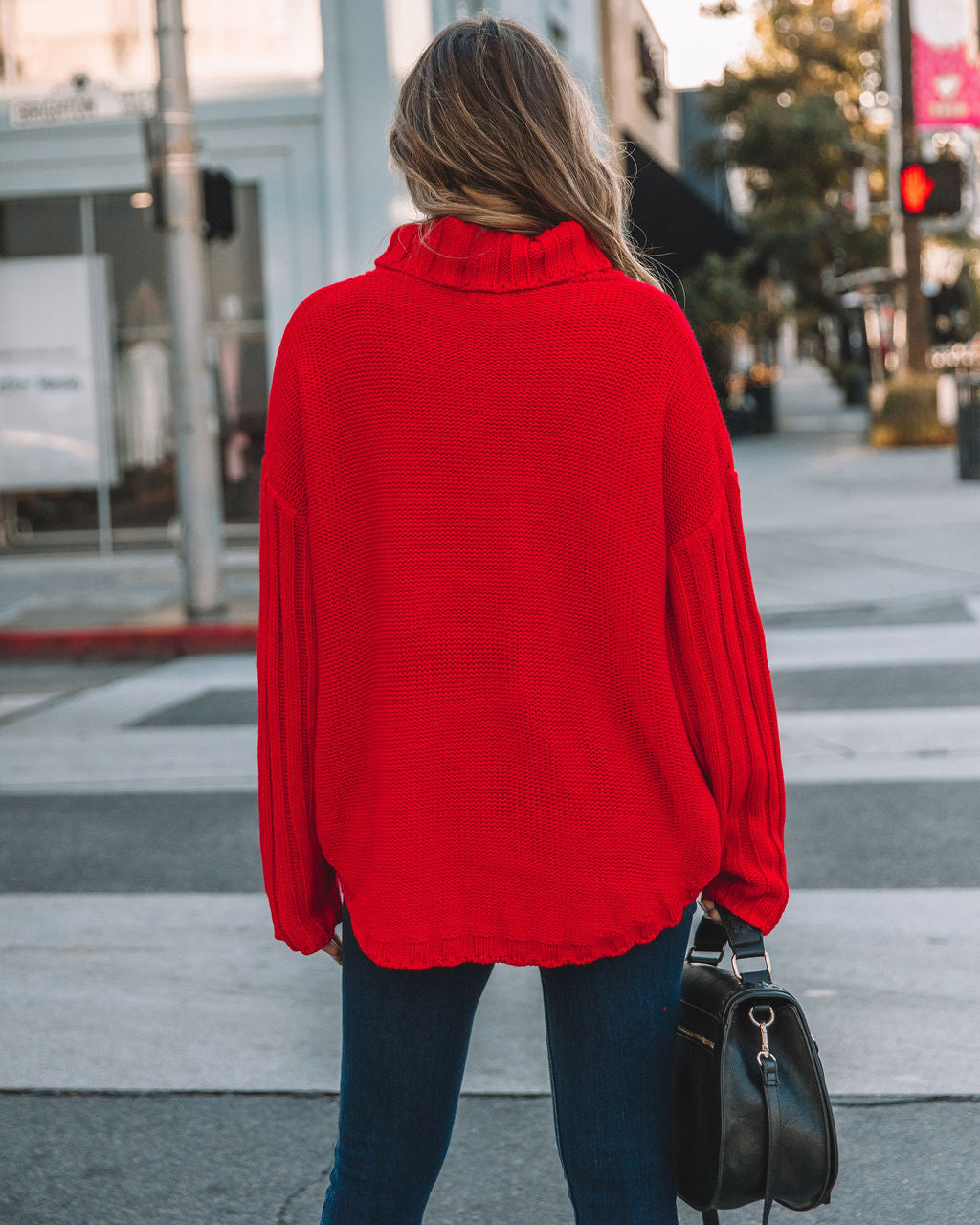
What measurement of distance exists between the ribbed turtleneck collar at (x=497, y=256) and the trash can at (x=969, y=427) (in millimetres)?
16522

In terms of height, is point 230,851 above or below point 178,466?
below

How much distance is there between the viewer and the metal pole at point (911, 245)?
22.8 metres

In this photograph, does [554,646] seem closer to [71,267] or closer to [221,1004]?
[221,1004]

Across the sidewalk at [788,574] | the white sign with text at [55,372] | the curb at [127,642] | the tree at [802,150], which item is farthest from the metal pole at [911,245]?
the curb at [127,642]

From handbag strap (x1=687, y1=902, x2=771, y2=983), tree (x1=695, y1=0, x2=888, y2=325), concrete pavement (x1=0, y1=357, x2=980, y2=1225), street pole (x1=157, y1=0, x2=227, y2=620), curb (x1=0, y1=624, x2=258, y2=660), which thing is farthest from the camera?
tree (x1=695, y1=0, x2=888, y2=325)

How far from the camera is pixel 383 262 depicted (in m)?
1.81

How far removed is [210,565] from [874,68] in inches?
1305

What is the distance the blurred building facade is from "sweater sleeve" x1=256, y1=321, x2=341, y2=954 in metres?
13.0

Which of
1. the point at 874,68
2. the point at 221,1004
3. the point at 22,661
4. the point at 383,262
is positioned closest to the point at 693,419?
the point at 383,262

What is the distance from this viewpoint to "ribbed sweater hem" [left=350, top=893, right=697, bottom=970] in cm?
177

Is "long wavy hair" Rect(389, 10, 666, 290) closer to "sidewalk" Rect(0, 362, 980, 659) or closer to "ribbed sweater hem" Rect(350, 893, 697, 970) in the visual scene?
"ribbed sweater hem" Rect(350, 893, 697, 970)

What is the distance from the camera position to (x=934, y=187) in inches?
608

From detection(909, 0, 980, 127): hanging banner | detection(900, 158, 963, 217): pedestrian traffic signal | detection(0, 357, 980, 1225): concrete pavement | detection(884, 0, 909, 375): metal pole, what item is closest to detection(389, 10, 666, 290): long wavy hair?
detection(0, 357, 980, 1225): concrete pavement

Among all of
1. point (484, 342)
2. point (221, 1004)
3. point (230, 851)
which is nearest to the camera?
point (484, 342)
